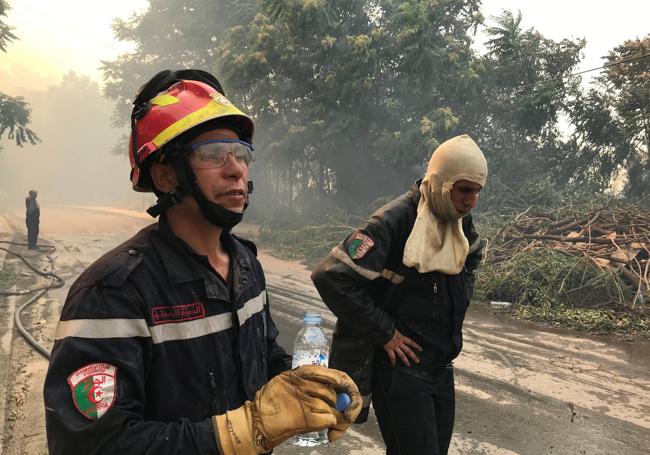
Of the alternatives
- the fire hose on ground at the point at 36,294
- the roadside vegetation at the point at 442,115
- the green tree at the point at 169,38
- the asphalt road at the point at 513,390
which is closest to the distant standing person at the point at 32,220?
the fire hose on ground at the point at 36,294

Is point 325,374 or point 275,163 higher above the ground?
point 275,163

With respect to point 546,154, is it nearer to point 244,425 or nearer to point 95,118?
point 244,425

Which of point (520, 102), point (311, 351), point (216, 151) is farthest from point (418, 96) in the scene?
point (216, 151)

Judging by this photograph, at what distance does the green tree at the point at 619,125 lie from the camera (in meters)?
13.3

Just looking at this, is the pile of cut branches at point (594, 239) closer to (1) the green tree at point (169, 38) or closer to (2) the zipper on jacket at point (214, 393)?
(2) the zipper on jacket at point (214, 393)

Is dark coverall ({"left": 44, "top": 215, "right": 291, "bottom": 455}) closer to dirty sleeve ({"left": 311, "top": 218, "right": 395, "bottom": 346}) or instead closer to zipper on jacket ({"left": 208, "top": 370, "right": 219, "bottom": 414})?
zipper on jacket ({"left": 208, "top": 370, "right": 219, "bottom": 414})

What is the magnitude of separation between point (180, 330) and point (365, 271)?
1240 millimetres

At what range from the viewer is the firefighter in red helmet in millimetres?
1112

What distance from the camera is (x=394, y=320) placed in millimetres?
2428

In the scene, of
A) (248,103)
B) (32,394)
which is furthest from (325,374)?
(248,103)

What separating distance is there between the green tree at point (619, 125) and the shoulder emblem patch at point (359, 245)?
13798 mm

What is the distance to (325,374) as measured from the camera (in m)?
1.30

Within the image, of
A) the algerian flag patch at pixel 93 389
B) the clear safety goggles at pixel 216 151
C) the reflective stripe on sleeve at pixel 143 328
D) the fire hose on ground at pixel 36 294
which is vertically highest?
the clear safety goggles at pixel 216 151

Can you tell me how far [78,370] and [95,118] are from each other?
3041 inches
